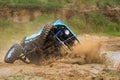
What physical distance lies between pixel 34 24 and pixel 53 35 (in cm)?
1738

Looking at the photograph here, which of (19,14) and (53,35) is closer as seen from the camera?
(53,35)

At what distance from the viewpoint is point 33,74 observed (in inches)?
578

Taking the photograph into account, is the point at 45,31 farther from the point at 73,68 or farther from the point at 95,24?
the point at 95,24

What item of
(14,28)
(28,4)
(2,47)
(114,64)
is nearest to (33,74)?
(114,64)

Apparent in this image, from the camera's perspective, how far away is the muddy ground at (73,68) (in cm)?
1407

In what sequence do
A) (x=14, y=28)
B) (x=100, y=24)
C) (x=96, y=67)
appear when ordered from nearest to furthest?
(x=96, y=67)
(x=14, y=28)
(x=100, y=24)

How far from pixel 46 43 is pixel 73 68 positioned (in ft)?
4.91

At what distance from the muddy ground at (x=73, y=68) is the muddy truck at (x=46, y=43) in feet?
1.22

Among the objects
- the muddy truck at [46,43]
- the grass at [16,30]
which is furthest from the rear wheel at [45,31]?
the grass at [16,30]

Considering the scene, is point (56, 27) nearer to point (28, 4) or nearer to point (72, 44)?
point (72, 44)

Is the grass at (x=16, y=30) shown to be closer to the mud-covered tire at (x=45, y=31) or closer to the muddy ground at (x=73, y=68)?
the muddy ground at (x=73, y=68)

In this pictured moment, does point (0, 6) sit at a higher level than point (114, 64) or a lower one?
higher

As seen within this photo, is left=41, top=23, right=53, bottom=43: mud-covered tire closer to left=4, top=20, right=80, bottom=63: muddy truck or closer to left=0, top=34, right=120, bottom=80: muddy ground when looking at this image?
left=4, top=20, right=80, bottom=63: muddy truck

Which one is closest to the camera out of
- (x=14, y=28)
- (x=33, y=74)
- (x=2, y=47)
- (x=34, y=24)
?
(x=33, y=74)
